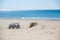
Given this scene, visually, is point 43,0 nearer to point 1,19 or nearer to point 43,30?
point 43,30

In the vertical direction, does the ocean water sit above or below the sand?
above

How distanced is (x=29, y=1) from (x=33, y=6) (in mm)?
93

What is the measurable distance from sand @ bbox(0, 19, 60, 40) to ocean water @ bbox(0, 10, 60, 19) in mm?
61

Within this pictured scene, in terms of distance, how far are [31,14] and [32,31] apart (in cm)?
26

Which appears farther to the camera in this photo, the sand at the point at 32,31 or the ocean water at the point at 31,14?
the ocean water at the point at 31,14

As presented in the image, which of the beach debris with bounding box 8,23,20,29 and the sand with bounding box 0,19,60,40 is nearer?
the sand with bounding box 0,19,60,40

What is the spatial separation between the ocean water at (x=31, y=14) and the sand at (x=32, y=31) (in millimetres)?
61

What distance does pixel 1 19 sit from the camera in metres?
1.98

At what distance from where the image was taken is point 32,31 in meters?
1.82

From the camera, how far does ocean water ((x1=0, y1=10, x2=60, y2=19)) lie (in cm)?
187

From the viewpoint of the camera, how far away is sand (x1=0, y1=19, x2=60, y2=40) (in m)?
1.77

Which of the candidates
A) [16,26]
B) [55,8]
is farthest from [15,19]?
[55,8]

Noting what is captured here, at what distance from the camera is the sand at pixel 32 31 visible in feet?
5.80

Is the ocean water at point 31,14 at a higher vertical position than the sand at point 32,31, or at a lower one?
higher
